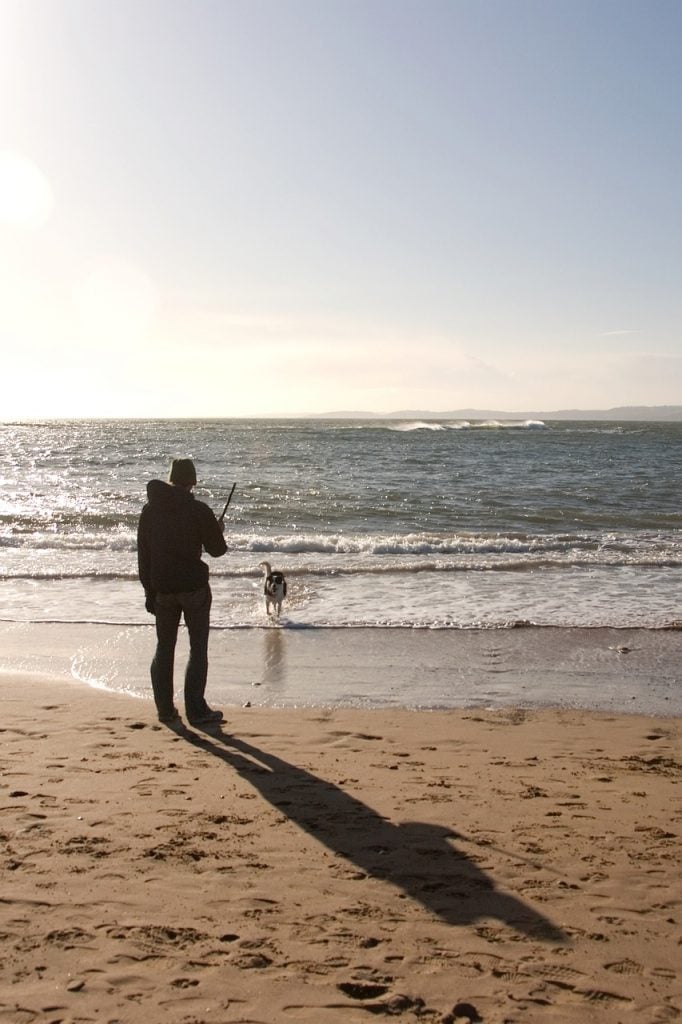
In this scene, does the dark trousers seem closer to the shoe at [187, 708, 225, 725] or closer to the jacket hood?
the shoe at [187, 708, 225, 725]

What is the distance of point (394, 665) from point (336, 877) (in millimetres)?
4104

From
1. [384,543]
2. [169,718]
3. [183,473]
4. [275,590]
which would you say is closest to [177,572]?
[183,473]

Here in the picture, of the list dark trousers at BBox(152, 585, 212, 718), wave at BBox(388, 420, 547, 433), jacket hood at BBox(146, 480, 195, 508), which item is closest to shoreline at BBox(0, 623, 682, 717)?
dark trousers at BBox(152, 585, 212, 718)

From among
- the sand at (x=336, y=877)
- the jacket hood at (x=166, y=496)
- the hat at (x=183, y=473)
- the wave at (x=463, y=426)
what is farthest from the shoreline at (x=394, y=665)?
the wave at (x=463, y=426)

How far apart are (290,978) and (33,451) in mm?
45746

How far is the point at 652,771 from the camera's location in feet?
16.2

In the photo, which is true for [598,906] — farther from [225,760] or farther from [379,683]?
[379,683]

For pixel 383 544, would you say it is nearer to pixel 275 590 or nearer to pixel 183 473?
pixel 275 590

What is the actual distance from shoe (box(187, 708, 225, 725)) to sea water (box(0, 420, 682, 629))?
3.25 m

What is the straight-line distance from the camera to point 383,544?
49.8 feet

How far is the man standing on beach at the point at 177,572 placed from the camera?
564 cm

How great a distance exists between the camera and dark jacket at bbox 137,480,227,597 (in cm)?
563

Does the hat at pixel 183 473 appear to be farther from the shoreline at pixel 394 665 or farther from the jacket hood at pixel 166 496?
the shoreline at pixel 394 665

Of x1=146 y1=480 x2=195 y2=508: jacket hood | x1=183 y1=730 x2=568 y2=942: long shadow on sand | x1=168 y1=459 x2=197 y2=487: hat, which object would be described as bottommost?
x1=183 y1=730 x2=568 y2=942: long shadow on sand
